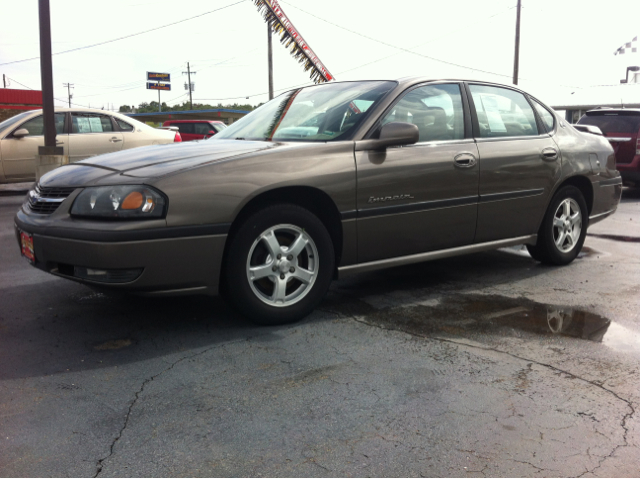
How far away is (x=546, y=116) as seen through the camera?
5.61m

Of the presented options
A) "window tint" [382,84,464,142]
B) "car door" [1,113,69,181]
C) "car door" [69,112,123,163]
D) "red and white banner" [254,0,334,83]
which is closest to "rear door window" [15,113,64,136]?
"car door" [1,113,69,181]

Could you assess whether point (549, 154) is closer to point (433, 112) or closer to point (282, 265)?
point (433, 112)

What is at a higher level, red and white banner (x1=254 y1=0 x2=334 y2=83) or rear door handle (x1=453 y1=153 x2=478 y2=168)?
red and white banner (x1=254 y1=0 x2=334 y2=83)

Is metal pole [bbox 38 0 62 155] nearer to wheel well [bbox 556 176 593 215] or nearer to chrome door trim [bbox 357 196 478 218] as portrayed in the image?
chrome door trim [bbox 357 196 478 218]

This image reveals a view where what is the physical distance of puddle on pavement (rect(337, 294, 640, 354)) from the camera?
389 cm

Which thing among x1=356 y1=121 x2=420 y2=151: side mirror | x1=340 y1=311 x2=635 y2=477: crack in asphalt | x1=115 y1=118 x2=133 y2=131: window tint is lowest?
x1=340 y1=311 x2=635 y2=477: crack in asphalt

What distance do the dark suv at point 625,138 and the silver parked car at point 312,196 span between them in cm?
Answer: 675

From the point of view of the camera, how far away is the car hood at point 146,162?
363 centimetres

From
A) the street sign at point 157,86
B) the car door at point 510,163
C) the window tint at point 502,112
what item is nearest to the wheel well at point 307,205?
the car door at point 510,163

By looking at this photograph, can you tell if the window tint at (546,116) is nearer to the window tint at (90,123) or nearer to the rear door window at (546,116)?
the rear door window at (546,116)

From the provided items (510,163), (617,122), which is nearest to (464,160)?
(510,163)

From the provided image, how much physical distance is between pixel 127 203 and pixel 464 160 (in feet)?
8.03

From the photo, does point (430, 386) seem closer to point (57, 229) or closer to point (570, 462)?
point (570, 462)

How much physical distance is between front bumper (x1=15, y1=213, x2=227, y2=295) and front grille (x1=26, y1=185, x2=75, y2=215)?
0.46 feet
